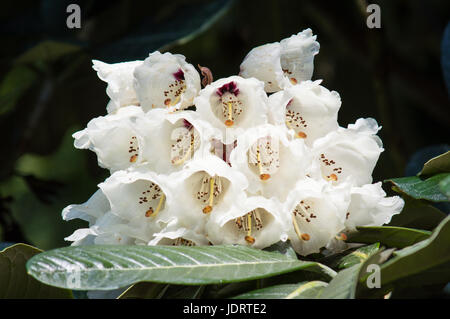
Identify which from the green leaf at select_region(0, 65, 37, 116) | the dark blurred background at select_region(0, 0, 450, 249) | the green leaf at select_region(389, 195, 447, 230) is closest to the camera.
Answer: the green leaf at select_region(389, 195, 447, 230)

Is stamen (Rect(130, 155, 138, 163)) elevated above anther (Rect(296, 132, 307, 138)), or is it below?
below

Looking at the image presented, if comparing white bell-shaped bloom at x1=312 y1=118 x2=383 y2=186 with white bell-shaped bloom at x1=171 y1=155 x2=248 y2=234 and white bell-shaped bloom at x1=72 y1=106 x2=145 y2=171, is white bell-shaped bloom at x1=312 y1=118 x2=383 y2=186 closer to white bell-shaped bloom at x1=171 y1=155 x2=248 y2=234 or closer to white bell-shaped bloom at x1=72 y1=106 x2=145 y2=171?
white bell-shaped bloom at x1=171 y1=155 x2=248 y2=234

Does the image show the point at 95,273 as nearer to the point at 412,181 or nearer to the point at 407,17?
the point at 412,181

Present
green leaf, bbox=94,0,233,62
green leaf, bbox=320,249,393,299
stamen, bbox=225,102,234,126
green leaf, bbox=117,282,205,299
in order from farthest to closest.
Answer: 1. green leaf, bbox=94,0,233,62
2. stamen, bbox=225,102,234,126
3. green leaf, bbox=117,282,205,299
4. green leaf, bbox=320,249,393,299

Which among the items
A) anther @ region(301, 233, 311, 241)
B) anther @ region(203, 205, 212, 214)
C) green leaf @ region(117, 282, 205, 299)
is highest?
anther @ region(203, 205, 212, 214)

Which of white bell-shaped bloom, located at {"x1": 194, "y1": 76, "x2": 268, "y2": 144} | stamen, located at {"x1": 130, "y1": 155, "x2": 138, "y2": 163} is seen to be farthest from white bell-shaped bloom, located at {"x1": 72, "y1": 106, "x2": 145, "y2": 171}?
white bell-shaped bloom, located at {"x1": 194, "y1": 76, "x2": 268, "y2": 144}

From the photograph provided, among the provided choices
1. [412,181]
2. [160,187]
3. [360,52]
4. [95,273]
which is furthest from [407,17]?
[95,273]

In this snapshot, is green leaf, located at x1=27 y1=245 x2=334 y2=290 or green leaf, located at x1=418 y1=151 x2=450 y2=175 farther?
green leaf, located at x1=418 y1=151 x2=450 y2=175
